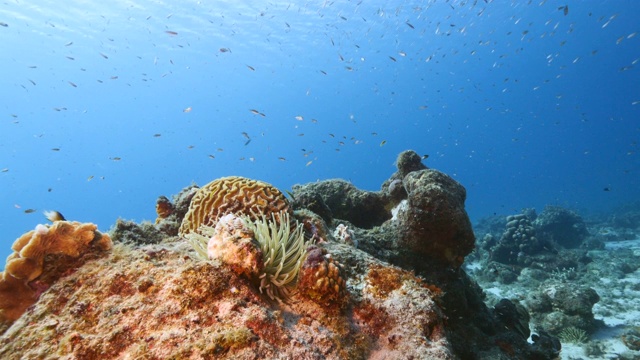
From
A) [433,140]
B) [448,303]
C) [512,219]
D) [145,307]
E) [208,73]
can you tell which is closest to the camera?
[145,307]

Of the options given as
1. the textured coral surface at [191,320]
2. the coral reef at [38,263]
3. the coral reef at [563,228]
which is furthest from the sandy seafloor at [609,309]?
the coral reef at [38,263]

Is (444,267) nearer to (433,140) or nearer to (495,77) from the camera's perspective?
(495,77)

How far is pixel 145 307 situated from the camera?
7.72 ft

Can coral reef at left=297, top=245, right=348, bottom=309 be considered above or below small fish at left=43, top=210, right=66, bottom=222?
below

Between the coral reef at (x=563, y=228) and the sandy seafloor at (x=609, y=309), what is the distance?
3704mm

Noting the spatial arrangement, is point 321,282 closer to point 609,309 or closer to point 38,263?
point 38,263

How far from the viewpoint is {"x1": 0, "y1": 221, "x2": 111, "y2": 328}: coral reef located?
9.62ft

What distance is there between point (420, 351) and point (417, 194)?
369 cm

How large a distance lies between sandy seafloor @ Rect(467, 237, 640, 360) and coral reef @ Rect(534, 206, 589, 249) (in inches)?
146

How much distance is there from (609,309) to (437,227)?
9.11 metres

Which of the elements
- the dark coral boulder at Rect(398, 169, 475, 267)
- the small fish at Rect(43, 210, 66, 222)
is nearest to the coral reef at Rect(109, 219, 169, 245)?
the small fish at Rect(43, 210, 66, 222)

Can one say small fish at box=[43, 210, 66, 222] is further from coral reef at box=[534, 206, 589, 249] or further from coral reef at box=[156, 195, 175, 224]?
coral reef at box=[534, 206, 589, 249]

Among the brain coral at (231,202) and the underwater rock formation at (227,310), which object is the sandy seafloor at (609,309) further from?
the brain coral at (231,202)

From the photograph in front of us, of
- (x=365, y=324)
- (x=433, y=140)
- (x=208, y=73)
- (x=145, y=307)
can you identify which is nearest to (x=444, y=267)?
(x=365, y=324)
